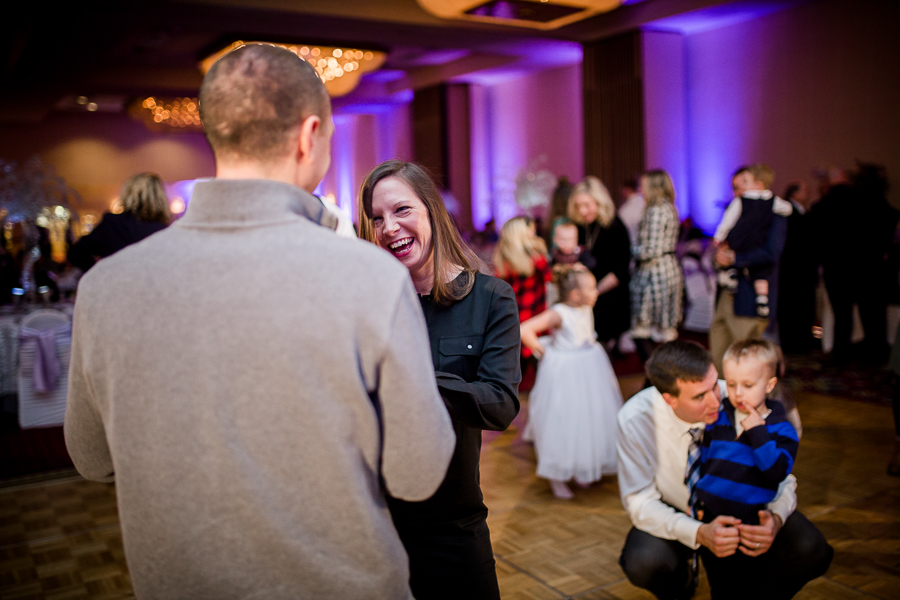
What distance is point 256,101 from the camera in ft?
2.83

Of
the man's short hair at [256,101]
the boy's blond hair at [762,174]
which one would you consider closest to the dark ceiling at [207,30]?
the boy's blond hair at [762,174]

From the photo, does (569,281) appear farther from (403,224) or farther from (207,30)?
(207,30)

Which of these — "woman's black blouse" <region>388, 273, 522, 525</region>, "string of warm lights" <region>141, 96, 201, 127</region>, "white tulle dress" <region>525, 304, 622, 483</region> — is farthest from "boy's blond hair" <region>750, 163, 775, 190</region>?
"string of warm lights" <region>141, 96, 201, 127</region>

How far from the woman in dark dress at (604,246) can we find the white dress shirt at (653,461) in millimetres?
3093

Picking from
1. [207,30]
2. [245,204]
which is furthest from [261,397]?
[207,30]

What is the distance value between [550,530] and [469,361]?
6.21 feet

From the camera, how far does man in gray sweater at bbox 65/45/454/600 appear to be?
0.83 m

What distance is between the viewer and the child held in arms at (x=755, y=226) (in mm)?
4449

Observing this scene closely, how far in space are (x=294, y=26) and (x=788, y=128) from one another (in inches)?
229

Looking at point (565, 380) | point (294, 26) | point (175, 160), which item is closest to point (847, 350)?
point (565, 380)

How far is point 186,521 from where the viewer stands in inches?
34.4

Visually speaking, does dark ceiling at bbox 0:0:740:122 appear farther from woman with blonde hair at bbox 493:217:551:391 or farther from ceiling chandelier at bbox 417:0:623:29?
woman with blonde hair at bbox 493:217:551:391

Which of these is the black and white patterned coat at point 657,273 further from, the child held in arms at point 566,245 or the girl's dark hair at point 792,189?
the girl's dark hair at point 792,189

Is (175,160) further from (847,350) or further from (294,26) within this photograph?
(847,350)
